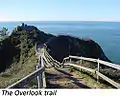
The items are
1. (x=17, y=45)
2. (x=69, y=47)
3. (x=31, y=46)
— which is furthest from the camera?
(x=17, y=45)

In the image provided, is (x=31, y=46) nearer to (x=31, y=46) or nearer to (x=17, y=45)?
(x=31, y=46)

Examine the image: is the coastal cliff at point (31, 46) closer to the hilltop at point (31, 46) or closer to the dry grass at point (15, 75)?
the hilltop at point (31, 46)

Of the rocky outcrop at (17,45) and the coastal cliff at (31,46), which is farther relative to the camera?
the rocky outcrop at (17,45)

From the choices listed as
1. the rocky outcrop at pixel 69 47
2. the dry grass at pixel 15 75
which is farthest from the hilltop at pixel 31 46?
the dry grass at pixel 15 75

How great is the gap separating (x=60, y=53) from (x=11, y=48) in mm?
12560

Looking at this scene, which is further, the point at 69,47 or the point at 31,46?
the point at 69,47

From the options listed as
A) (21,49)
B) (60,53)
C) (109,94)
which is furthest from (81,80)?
(21,49)

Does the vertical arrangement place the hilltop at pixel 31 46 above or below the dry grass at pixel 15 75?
below

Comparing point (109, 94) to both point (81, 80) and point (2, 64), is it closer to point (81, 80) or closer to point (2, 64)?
point (81, 80)

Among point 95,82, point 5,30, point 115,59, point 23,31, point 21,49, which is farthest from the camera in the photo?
point 5,30

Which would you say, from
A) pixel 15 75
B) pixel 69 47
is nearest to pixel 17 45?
pixel 69 47

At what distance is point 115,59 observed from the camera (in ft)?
257

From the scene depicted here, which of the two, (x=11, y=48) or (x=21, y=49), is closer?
(x=21, y=49)

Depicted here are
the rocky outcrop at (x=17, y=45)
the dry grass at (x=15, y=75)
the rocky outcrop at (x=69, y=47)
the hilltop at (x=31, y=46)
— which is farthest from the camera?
the rocky outcrop at (x=17, y=45)
